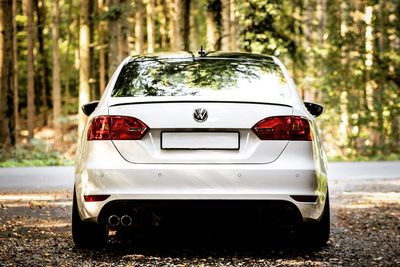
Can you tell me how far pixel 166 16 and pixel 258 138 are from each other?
3941cm

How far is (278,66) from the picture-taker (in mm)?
6102

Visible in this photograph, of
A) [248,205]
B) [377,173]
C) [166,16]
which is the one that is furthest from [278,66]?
Result: [166,16]

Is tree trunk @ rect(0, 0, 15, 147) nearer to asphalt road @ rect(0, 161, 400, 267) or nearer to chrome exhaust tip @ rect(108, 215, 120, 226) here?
asphalt road @ rect(0, 161, 400, 267)

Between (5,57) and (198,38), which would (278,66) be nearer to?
(5,57)

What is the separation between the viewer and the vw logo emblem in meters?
5.09

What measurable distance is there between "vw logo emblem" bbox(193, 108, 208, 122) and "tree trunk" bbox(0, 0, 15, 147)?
15606mm

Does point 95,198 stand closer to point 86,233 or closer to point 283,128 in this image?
point 86,233

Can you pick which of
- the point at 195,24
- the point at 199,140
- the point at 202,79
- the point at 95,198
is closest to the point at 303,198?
the point at 199,140

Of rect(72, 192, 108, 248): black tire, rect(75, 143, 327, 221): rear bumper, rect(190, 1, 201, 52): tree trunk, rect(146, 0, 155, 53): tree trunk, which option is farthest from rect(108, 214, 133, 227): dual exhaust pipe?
rect(190, 1, 201, 52): tree trunk

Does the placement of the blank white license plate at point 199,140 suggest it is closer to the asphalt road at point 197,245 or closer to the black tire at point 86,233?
the asphalt road at point 197,245

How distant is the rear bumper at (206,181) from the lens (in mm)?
5023

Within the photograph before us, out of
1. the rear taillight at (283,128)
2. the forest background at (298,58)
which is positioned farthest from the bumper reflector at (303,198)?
the forest background at (298,58)

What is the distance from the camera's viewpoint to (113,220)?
5.23 meters

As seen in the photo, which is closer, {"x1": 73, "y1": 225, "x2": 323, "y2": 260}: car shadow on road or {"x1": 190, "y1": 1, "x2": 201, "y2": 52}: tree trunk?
{"x1": 73, "y1": 225, "x2": 323, "y2": 260}: car shadow on road
